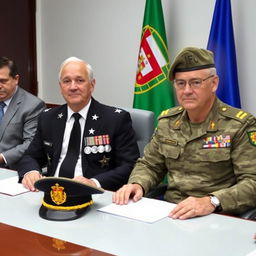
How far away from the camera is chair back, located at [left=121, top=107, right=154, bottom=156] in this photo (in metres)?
2.64

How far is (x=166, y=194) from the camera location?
230 cm

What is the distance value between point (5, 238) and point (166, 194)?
0.97 m

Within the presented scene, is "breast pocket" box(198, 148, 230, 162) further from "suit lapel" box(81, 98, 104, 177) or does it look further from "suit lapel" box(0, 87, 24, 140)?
"suit lapel" box(0, 87, 24, 140)

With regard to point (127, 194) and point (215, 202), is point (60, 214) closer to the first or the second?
point (127, 194)

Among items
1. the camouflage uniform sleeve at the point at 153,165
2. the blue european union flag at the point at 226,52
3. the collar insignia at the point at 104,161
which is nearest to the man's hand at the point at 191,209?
the camouflage uniform sleeve at the point at 153,165

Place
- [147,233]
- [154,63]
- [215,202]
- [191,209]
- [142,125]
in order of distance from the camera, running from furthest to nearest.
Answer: [154,63] < [142,125] < [215,202] < [191,209] < [147,233]

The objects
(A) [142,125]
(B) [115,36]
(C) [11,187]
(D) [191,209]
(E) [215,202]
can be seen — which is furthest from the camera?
Answer: (B) [115,36]

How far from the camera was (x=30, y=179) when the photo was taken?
219 cm

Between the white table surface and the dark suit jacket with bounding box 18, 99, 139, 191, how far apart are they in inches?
26.7

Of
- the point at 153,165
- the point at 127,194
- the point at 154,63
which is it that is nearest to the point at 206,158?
the point at 153,165

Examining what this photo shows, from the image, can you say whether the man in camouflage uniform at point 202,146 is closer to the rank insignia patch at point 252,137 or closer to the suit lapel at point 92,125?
the rank insignia patch at point 252,137

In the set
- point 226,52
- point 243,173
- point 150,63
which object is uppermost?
point 226,52

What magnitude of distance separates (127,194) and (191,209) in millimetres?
329

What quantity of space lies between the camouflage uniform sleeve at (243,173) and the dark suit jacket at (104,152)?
0.65 m
